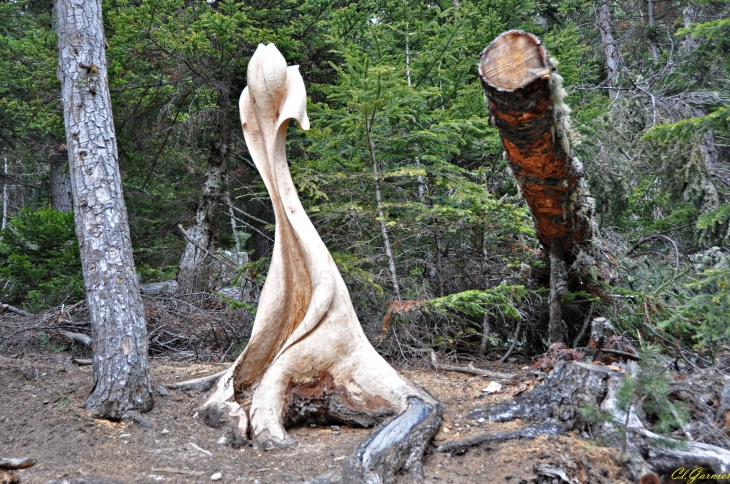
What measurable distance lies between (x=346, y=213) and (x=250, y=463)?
334 cm

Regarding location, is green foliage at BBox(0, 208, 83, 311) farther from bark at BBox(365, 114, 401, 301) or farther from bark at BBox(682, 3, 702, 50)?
bark at BBox(682, 3, 702, 50)

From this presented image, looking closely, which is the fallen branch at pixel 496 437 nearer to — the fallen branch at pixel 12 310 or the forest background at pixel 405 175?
the forest background at pixel 405 175

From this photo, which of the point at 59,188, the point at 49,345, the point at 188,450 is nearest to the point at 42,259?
the point at 49,345

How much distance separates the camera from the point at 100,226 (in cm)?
446

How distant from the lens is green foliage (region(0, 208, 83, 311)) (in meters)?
8.02

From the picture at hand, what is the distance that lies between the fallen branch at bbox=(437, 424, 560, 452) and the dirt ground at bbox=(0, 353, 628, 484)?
0.18ft

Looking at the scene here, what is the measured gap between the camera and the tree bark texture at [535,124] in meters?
3.39

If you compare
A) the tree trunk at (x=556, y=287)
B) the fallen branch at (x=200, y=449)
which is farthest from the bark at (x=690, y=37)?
the fallen branch at (x=200, y=449)

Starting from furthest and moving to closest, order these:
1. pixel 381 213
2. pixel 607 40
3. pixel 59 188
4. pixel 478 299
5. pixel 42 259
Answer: pixel 607 40, pixel 59 188, pixel 42 259, pixel 381 213, pixel 478 299

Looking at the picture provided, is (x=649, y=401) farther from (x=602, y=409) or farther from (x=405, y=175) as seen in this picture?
(x=405, y=175)

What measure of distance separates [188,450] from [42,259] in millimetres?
6422

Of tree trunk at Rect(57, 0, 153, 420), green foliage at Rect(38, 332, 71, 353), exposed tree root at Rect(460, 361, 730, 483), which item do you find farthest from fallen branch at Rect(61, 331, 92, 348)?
exposed tree root at Rect(460, 361, 730, 483)

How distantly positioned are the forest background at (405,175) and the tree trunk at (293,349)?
129 centimetres

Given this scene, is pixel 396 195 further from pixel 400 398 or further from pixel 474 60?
pixel 400 398
